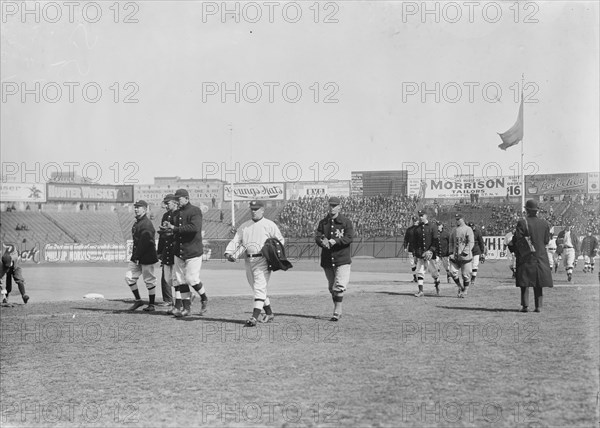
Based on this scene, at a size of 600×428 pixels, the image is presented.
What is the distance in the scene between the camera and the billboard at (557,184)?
167 feet

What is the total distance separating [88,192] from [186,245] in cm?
6295

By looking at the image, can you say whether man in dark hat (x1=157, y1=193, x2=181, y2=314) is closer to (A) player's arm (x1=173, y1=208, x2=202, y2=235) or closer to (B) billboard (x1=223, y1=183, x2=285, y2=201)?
(A) player's arm (x1=173, y1=208, x2=202, y2=235)

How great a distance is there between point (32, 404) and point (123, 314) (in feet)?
20.4

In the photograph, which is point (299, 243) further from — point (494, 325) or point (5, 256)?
point (494, 325)

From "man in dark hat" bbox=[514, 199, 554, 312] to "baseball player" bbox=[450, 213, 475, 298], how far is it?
3.48 meters

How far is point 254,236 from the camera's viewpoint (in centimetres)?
1014

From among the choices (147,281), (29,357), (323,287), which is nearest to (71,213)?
(323,287)

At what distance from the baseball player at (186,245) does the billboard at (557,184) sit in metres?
44.1

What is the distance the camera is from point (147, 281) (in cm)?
1259

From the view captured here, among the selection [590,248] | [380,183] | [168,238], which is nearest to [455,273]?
A: [168,238]

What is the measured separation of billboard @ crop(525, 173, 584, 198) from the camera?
2002 inches

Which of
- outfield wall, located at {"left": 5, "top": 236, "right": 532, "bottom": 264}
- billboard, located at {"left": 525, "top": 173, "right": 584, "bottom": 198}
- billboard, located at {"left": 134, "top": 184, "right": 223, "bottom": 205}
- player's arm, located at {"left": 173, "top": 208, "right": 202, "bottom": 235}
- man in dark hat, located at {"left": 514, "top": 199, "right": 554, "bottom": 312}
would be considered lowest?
outfield wall, located at {"left": 5, "top": 236, "right": 532, "bottom": 264}

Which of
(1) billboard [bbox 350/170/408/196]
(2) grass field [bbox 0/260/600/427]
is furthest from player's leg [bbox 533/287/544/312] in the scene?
(1) billboard [bbox 350/170/408/196]

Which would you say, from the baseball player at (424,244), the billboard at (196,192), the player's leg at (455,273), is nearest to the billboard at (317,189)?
the billboard at (196,192)
